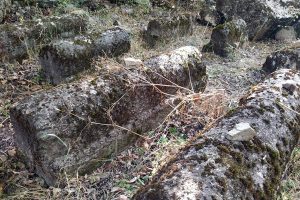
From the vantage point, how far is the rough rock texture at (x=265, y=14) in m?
8.21

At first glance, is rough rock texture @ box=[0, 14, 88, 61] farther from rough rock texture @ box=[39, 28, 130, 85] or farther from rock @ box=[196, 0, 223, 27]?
rock @ box=[196, 0, 223, 27]

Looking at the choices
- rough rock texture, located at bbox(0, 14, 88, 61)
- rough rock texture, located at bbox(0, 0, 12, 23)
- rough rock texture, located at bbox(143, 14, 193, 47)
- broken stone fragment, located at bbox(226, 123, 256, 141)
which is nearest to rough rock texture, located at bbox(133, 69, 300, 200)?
broken stone fragment, located at bbox(226, 123, 256, 141)

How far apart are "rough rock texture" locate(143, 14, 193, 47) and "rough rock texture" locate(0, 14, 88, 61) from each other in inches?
51.1

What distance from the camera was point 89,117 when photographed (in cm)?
355

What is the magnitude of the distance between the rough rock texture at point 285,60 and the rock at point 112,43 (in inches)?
96.3

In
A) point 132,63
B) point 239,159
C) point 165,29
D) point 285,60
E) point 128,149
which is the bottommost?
point 128,149

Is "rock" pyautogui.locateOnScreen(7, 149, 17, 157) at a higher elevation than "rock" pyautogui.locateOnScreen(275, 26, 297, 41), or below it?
below

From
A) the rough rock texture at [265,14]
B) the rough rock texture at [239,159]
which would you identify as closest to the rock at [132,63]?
the rough rock texture at [239,159]

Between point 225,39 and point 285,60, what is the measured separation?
1277 millimetres

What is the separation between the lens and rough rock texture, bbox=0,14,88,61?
19.4 ft

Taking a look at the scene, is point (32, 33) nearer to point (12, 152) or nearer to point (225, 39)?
point (12, 152)

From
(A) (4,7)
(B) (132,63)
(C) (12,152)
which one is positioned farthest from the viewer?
(A) (4,7)

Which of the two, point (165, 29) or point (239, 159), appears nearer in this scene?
point (239, 159)

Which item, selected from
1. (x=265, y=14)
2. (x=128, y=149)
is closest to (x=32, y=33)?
(x=128, y=149)
